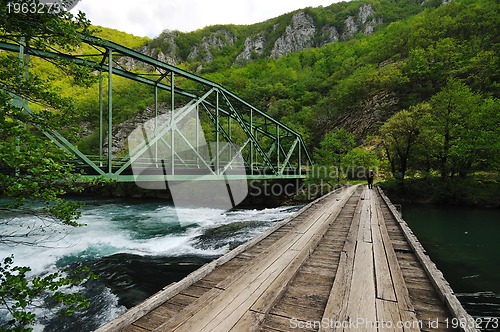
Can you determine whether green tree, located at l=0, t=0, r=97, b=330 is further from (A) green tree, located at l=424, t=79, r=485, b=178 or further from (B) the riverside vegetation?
(A) green tree, located at l=424, t=79, r=485, b=178

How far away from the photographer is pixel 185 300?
254 cm

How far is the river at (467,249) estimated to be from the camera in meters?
5.76

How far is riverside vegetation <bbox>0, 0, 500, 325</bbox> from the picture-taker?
2.69m

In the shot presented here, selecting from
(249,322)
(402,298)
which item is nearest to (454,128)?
(402,298)

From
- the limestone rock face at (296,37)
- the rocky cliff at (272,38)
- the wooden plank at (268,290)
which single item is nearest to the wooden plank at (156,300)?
the wooden plank at (268,290)

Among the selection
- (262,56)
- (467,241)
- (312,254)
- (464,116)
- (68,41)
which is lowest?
(467,241)

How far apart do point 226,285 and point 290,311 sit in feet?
2.74

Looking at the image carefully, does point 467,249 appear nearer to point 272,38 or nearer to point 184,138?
point 184,138

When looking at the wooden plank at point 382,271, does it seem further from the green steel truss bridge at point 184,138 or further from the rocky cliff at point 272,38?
the rocky cliff at point 272,38

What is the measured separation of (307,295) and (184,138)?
345 inches

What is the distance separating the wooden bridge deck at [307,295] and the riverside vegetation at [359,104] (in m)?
1.54

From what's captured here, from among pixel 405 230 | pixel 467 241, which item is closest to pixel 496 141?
pixel 467 241

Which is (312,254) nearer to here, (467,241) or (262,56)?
(467,241)

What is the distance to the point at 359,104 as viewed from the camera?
4459cm
